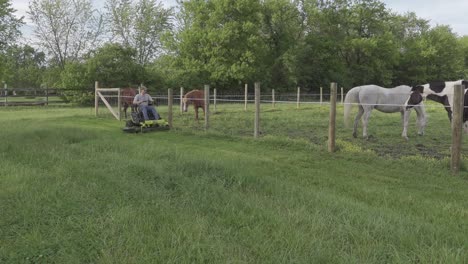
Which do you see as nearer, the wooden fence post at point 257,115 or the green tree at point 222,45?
the wooden fence post at point 257,115

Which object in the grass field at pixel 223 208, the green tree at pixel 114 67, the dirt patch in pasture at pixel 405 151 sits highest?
the green tree at pixel 114 67

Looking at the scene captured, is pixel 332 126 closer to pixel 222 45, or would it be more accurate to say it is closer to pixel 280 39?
pixel 222 45

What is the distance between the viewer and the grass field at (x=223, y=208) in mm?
2777

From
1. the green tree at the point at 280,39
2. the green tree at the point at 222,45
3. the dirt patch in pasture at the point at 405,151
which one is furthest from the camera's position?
the green tree at the point at 280,39

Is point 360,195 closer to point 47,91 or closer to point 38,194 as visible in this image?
point 38,194

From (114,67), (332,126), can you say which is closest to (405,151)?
(332,126)

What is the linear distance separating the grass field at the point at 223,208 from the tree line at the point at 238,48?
23750 mm

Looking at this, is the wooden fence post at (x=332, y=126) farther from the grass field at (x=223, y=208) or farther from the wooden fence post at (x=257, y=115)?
the wooden fence post at (x=257, y=115)

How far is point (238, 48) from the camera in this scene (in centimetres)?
3725

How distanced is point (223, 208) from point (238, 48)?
34.7 meters

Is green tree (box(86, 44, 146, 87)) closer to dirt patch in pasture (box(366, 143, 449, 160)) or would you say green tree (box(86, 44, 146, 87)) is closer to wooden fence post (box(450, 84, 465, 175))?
dirt patch in pasture (box(366, 143, 449, 160))

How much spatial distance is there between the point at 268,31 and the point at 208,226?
42.9 m

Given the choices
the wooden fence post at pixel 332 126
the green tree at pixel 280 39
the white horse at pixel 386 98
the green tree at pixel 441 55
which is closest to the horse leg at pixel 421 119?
the white horse at pixel 386 98

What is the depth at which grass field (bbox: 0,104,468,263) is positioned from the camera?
2777mm
